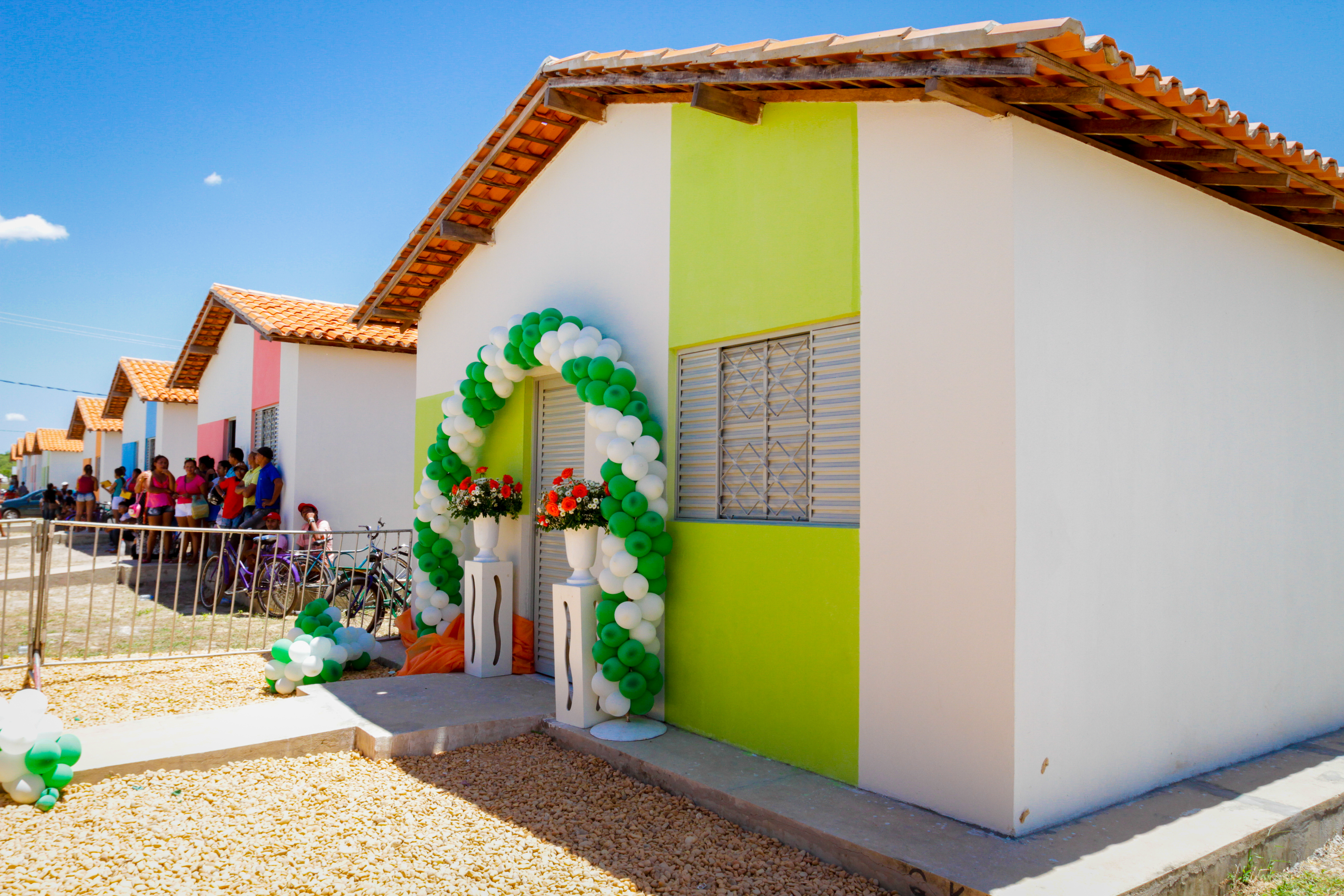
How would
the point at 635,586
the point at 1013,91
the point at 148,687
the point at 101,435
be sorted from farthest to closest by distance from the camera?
the point at 101,435 → the point at 148,687 → the point at 635,586 → the point at 1013,91

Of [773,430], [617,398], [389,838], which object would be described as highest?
[617,398]

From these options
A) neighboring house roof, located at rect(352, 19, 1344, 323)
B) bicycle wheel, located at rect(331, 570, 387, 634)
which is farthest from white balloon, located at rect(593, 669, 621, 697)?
bicycle wheel, located at rect(331, 570, 387, 634)

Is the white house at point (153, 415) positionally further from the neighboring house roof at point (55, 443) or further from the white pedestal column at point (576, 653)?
the neighboring house roof at point (55, 443)

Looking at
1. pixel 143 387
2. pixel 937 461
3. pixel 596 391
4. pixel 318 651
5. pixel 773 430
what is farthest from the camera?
pixel 143 387

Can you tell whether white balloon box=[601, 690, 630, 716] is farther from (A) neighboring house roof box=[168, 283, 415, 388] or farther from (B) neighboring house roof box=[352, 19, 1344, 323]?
(A) neighboring house roof box=[168, 283, 415, 388]

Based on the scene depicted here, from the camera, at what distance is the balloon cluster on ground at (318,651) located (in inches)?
269

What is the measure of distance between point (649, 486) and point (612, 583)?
674 mm

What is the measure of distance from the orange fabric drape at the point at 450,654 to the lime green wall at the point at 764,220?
3.13 meters

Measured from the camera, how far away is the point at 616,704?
5.63 meters

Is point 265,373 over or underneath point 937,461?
over

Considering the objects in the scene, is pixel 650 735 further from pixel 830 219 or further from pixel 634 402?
pixel 830 219

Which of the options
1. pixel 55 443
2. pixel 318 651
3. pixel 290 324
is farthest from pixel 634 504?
pixel 55 443

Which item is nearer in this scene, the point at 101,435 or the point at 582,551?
the point at 582,551

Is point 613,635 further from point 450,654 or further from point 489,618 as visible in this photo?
point 450,654
